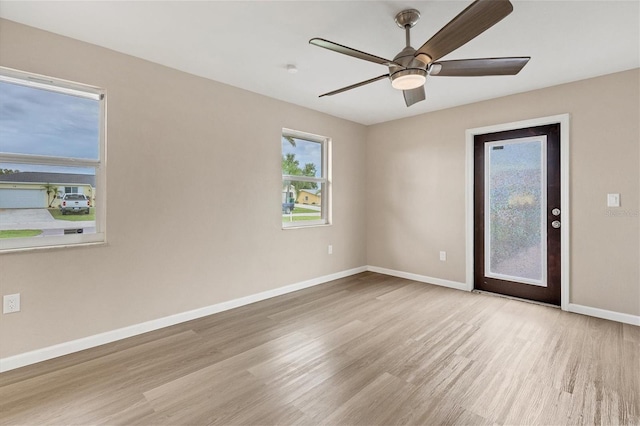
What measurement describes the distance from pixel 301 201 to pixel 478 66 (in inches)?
105

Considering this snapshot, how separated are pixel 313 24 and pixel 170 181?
1872mm

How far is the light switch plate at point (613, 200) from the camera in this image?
301 centimetres

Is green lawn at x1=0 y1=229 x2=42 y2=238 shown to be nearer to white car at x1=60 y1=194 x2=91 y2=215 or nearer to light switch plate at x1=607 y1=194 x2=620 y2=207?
white car at x1=60 y1=194 x2=91 y2=215

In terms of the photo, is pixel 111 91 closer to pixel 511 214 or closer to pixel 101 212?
pixel 101 212

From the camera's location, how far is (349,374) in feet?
6.88

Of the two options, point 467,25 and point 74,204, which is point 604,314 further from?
point 74,204

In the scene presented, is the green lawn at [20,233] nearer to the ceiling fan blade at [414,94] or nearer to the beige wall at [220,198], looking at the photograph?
the beige wall at [220,198]

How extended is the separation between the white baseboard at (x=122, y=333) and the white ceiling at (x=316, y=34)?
93.8 inches

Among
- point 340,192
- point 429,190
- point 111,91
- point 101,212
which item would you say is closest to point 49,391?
point 101,212

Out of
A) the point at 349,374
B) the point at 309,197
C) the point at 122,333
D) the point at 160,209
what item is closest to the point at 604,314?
the point at 349,374

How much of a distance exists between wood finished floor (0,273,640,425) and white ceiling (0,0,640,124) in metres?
2.45

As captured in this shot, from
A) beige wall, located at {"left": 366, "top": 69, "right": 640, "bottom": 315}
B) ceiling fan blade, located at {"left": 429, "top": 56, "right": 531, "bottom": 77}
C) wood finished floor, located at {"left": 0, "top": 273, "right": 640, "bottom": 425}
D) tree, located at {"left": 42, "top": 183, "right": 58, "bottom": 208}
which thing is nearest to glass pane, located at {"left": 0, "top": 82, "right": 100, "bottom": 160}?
tree, located at {"left": 42, "top": 183, "right": 58, "bottom": 208}

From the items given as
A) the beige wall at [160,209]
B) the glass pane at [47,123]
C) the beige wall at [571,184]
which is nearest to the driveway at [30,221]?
the beige wall at [160,209]

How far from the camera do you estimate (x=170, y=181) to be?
114 inches
